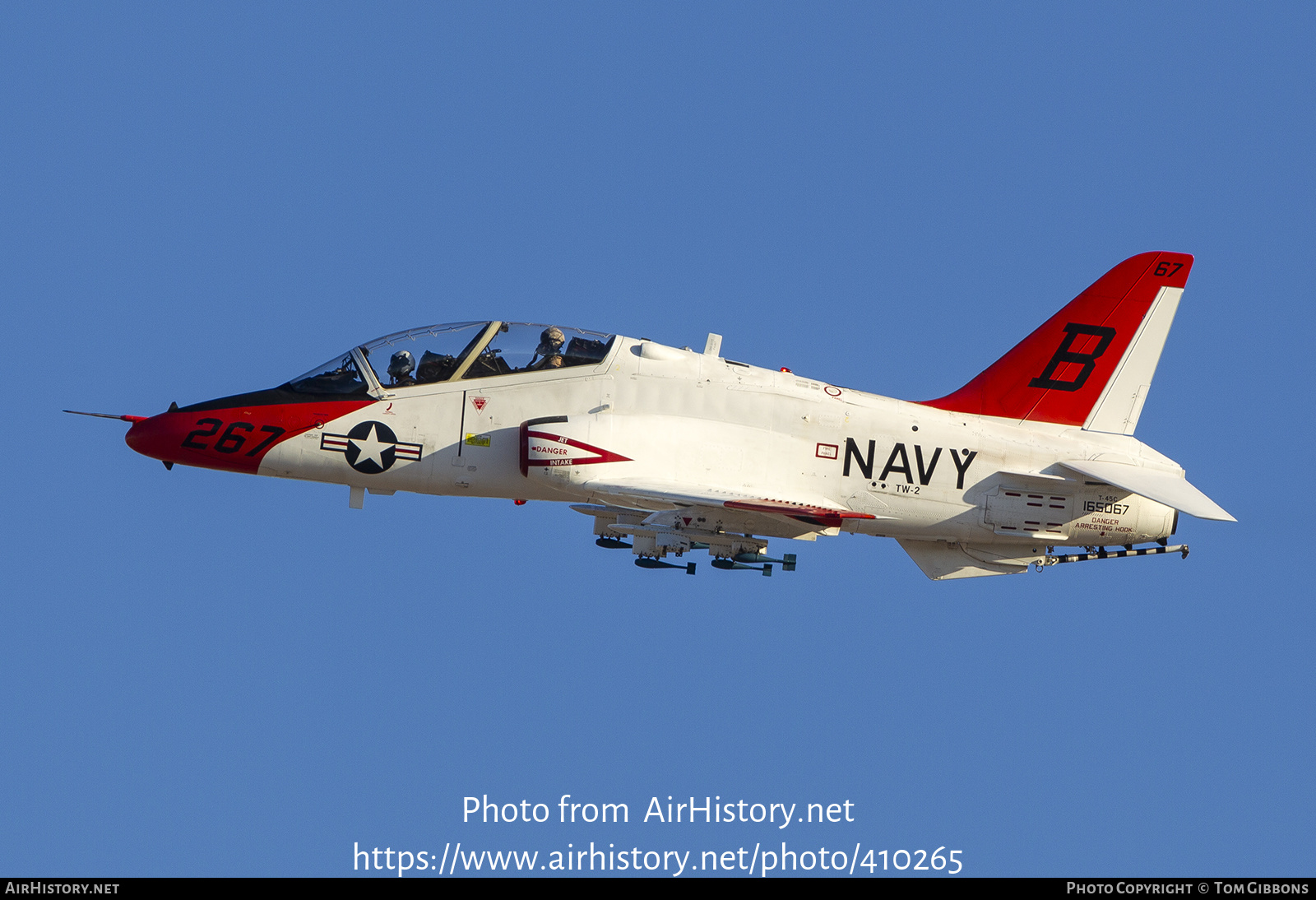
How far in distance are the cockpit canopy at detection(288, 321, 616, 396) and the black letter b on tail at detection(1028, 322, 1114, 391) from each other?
5.49 m

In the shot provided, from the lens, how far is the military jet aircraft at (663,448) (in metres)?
18.7

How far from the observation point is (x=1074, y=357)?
2047cm

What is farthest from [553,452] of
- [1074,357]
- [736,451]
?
[1074,357]

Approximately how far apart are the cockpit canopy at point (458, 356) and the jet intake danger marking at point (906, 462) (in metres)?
3.14

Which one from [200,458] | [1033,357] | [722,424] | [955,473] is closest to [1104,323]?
[1033,357]

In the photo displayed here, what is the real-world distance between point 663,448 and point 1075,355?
5.53 meters

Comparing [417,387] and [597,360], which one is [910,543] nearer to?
[597,360]

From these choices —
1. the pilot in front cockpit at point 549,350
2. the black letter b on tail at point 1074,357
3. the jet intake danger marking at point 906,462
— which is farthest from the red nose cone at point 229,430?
the black letter b on tail at point 1074,357

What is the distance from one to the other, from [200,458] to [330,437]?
1.55 m

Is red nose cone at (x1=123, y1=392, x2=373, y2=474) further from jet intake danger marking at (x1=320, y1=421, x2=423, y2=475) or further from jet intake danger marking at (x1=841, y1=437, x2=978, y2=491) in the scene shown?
jet intake danger marking at (x1=841, y1=437, x2=978, y2=491)

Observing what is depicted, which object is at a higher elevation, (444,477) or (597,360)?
(597,360)

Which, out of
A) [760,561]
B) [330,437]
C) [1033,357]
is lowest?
[760,561]

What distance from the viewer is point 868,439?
19.4 m

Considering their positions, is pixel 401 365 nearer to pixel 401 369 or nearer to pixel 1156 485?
pixel 401 369
